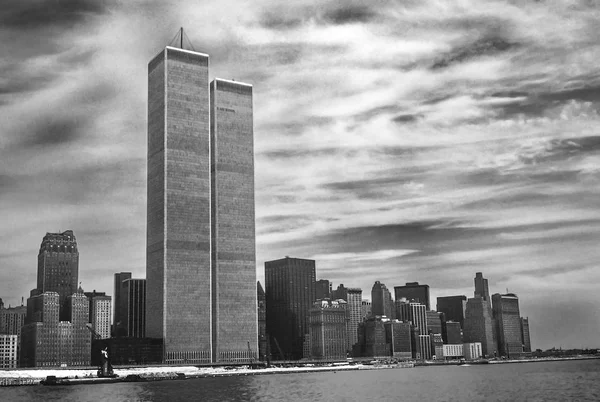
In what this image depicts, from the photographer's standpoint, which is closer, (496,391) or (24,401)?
(24,401)

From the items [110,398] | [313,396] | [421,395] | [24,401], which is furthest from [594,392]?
[24,401]

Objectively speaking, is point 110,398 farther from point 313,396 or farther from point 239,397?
point 313,396

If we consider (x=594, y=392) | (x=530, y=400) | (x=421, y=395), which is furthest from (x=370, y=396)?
(x=594, y=392)

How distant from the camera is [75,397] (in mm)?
193125

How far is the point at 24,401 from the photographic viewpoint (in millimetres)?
182375

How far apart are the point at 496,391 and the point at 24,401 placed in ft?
382

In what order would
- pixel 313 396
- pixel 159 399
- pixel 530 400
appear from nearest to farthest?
pixel 530 400 → pixel 159 399 → pixel 313 396

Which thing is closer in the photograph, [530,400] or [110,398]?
[530,400]

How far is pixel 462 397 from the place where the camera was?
587 ft

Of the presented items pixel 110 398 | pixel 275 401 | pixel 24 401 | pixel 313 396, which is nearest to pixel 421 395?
pixel 313 396

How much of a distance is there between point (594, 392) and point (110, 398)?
11546 centimetres

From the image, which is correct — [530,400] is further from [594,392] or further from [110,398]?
[110,398]

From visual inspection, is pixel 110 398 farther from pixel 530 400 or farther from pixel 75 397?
pixel 530 400

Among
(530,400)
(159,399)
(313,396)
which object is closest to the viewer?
(530,400)
